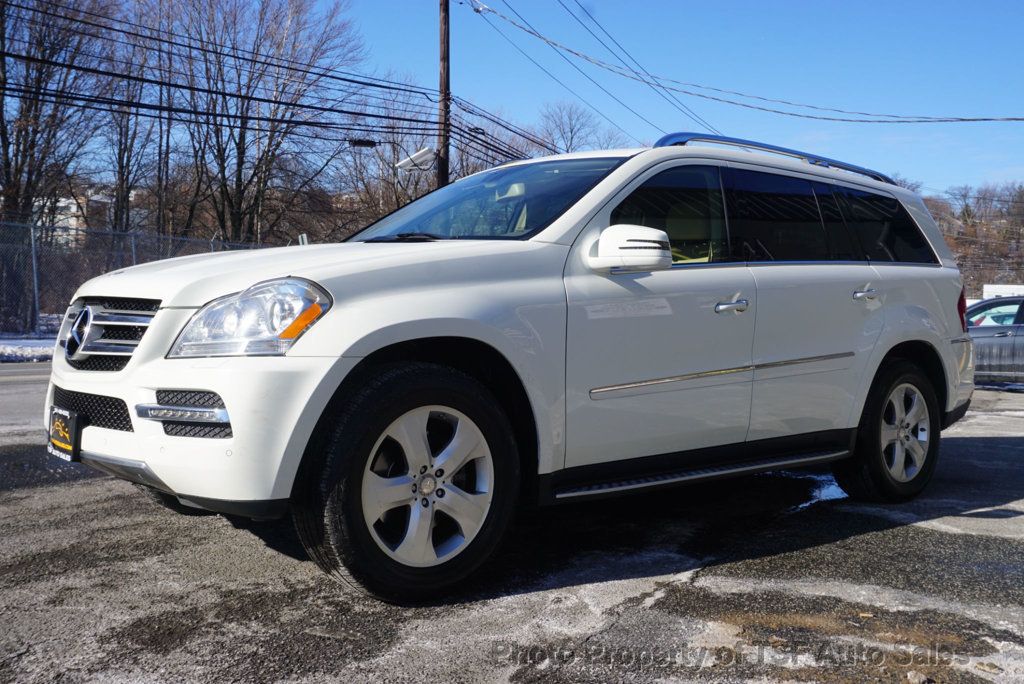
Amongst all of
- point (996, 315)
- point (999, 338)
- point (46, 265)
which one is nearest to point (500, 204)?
point (999, 338)

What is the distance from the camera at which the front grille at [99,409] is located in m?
3.22

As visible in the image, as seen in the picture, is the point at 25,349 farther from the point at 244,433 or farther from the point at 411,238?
the point at 244,433

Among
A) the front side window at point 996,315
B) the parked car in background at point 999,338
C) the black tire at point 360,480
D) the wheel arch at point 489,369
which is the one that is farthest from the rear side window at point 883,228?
the front side window at point 996,315

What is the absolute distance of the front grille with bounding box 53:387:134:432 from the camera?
322 cm

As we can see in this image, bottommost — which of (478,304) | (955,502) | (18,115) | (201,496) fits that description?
(955,502)

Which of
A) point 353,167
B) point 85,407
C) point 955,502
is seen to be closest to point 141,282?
point 85,407

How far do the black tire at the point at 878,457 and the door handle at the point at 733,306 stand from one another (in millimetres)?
1192

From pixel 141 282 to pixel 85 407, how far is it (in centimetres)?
50

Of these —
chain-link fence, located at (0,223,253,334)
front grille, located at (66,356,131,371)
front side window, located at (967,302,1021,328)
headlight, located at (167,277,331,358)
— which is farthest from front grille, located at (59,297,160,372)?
chain-link fence, located at (0,223,253,334)

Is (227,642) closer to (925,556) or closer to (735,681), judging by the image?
(735,681)

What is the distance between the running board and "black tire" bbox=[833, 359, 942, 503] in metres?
0.21

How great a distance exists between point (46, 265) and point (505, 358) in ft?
61.6

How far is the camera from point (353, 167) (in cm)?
4331

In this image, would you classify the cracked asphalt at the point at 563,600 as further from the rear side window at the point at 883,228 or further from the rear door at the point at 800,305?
the rear side window at the point at 883,228
